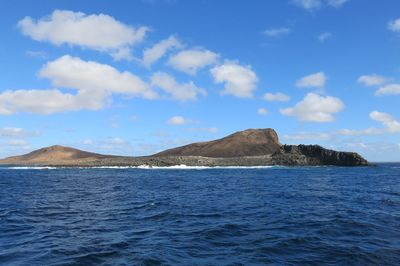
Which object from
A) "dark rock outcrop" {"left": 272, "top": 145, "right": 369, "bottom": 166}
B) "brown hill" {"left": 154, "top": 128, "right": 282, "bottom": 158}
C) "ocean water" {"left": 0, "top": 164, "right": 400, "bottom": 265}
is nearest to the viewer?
"ocean water" {"left": 0, "top": 164, "right": 400, "bottom": 265}

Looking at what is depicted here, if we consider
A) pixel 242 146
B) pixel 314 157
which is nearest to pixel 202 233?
pixel 314 157

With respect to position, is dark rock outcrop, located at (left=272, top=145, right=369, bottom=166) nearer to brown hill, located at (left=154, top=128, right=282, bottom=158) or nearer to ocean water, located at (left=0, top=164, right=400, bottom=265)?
brown hill, located at (left=154, top=128, right=282, bottom=158)

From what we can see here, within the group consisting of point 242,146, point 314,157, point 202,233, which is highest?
point 242,146

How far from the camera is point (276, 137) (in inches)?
7820

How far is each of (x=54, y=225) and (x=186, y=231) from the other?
25.0 ft

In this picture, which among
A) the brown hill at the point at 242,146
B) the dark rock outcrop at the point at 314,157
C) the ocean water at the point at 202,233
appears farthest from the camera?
the brown hill at the point at 242,146

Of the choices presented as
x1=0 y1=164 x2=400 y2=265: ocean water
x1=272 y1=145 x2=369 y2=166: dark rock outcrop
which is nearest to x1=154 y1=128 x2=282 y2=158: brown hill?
x1=272 y1=145 x2=369 y2=166: dark rock outcrop

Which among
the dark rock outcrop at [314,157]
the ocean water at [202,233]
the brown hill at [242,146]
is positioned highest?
the brown hill at [242,146]

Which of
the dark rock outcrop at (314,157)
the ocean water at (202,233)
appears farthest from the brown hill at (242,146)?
the ocean water at (202,233)

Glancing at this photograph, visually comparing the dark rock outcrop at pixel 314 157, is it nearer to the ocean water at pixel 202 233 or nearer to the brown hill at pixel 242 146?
the brown hill at pixel 242 146

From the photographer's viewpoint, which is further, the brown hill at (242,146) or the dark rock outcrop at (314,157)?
the brown hill at (242,146)

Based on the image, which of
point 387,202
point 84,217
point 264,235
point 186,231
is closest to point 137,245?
point 186,231

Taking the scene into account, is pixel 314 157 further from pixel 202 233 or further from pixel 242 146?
pixel 202 233

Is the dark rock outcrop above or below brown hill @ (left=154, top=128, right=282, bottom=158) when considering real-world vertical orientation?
below
